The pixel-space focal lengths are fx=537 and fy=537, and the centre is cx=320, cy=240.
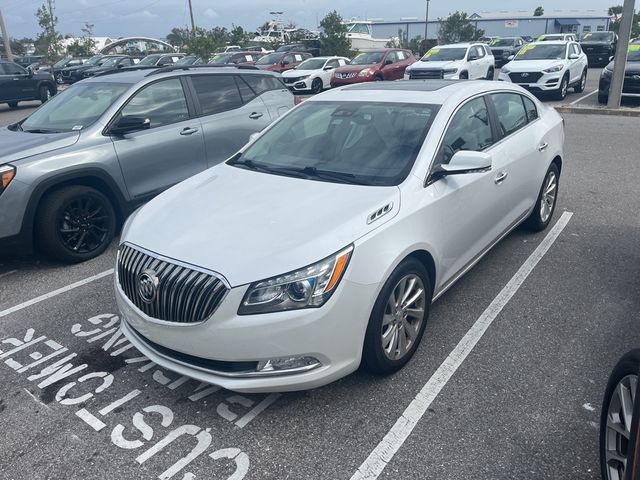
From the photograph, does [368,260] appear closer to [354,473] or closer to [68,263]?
[354,473]

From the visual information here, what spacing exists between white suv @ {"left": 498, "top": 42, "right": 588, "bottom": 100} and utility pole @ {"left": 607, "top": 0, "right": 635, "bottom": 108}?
6.47ft

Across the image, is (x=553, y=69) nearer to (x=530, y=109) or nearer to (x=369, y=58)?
(x=369, y=58)

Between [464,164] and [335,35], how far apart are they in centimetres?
3457

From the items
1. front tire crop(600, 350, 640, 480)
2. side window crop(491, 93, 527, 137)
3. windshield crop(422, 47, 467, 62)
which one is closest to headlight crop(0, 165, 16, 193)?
side window crop(491, 93, 527, 137)

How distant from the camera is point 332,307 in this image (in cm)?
274

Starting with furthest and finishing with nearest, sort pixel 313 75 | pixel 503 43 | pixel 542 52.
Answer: pixel 503 43 → pixel 313 75 → pixel 542 52

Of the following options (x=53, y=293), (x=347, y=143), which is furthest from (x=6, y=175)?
(x=347, y=143)

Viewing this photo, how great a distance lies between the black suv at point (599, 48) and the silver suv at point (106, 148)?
28900 millimetres

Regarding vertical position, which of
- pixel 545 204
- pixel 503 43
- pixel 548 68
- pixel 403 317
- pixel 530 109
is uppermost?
pixel 530 109

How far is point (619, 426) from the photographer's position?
2260mm

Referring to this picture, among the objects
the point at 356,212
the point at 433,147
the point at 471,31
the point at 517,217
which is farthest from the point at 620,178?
the point at 471,31

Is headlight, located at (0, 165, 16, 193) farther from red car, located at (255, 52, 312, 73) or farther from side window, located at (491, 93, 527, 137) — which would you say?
red car, located at (255, 52, 312, 73)

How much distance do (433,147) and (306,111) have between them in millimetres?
1325

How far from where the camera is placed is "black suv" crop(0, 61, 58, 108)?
59.7 ft
